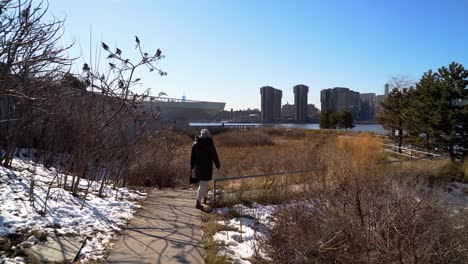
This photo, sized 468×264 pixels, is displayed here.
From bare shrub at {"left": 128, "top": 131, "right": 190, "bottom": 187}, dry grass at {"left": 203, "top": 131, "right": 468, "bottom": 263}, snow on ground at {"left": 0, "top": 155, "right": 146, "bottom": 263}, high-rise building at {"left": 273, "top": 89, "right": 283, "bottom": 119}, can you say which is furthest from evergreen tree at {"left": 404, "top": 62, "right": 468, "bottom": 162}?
high-rise building at {"left": 273, "top": 89, "right": 283, "bottom": 119}

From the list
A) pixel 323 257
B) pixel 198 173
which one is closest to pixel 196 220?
pixel 198 173

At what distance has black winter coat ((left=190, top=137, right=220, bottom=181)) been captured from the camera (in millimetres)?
8891

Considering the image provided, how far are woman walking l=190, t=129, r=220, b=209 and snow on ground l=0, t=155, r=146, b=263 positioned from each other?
4.82 feet

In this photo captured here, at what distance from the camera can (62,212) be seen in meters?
6.55

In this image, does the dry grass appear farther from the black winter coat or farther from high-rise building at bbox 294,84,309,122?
high-rise building at bbox 294,84,309,122

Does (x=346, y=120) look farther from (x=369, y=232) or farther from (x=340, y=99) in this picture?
(x=369, y=232)

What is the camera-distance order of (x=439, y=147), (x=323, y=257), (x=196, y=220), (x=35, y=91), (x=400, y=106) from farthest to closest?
(x=400, y=106) < (x=439, y=147) < (x=35, y=91) < (x=196, y=220) < (x=323, y=257)

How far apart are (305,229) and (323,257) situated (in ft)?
2.07

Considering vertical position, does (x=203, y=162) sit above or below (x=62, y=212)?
above

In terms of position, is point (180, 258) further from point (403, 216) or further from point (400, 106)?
point (400, 106)

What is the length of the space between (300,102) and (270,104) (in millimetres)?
9335

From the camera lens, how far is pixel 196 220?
7891 mm

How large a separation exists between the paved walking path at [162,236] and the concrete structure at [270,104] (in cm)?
11249

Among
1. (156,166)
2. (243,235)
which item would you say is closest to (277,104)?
(156,166)
